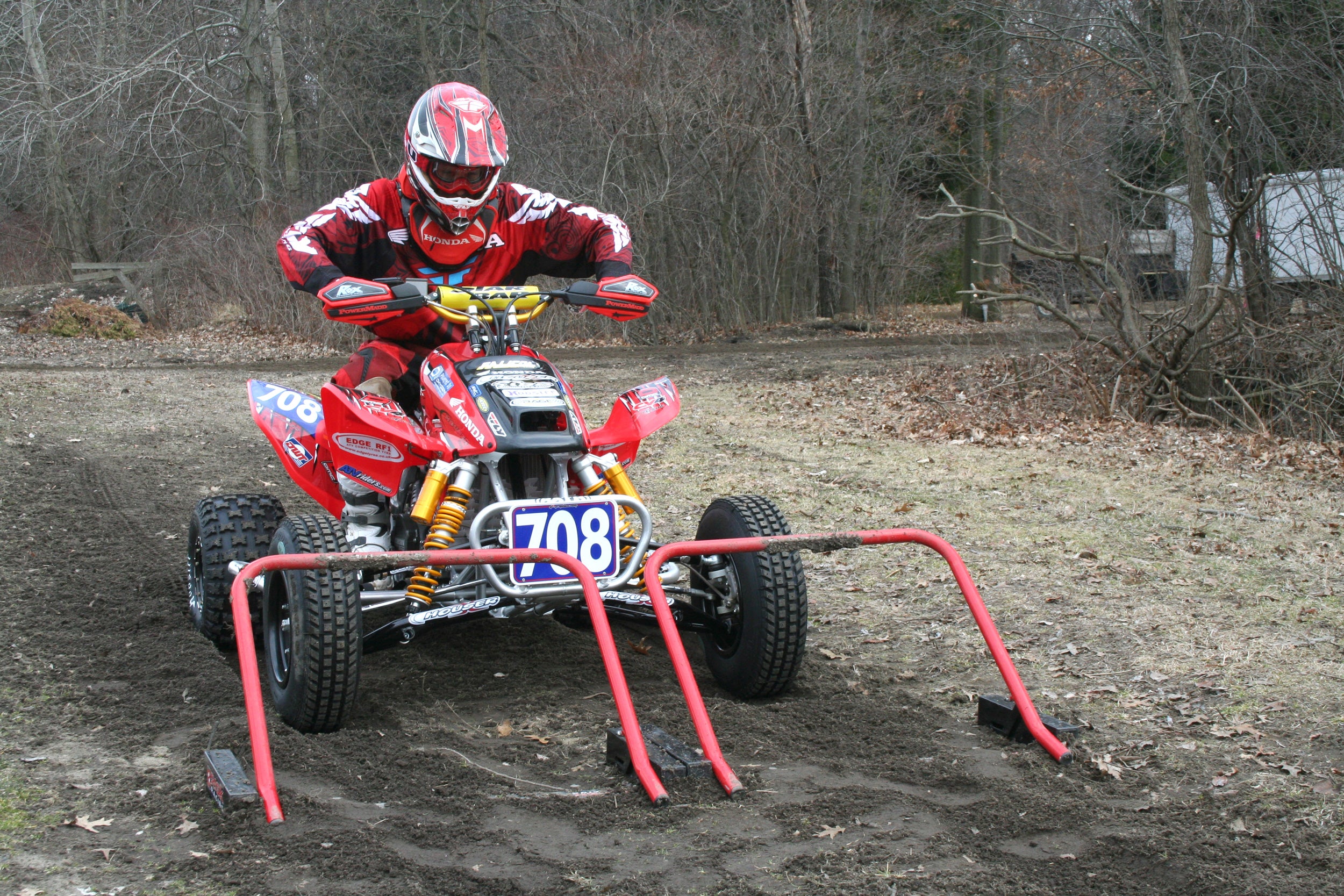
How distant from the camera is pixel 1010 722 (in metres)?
4.06

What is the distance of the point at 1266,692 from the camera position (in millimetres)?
4566

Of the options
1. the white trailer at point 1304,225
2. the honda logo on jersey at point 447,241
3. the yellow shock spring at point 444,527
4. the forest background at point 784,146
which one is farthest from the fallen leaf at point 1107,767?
the white trailer at point 1304,225

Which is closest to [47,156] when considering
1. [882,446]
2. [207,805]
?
[882,446]

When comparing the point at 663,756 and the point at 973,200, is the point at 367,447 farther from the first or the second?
the point at 973,200

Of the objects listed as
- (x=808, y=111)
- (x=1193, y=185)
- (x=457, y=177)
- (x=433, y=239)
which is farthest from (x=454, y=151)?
(x=808, y=111)

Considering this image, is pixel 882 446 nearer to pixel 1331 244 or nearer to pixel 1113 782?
pixel 1331 244

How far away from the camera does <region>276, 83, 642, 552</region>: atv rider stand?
4996 mm

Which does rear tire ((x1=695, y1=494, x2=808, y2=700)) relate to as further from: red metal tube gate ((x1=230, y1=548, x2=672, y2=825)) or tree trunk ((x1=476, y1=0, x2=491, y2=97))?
tree trunk ((x1=476, y1=0, x2=491, y2=97))

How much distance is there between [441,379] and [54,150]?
82.5 ft

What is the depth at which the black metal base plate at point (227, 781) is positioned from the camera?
3.29 m

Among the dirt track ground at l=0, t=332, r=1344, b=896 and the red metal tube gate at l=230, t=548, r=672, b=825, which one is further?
the red metal tube gate at l=230, t=548, r=672, b=825

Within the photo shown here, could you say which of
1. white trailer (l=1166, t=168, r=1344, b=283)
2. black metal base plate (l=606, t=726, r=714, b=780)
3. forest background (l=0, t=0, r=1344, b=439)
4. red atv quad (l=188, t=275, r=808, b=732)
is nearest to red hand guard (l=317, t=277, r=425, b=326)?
red atv quad (l=188, t=275, r=808, b=732)

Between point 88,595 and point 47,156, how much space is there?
80.4 feet

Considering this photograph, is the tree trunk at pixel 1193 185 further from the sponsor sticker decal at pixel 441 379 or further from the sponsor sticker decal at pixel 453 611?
the sponsor sticker decal at pixel 453 611
